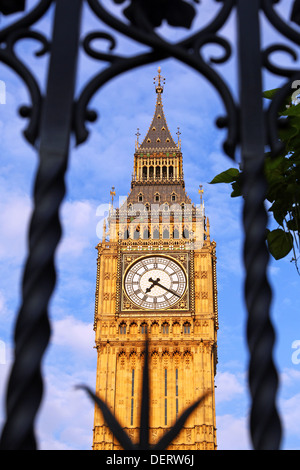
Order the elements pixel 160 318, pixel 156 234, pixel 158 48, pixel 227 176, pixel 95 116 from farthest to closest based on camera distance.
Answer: pixel 156 234 → pixel 160 318 → pixel 227 176 → pixel 158 48 → pixel 95 116

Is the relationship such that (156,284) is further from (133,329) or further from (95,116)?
(95,116)

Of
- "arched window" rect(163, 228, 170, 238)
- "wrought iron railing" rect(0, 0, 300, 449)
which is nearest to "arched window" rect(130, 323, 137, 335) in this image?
"arched window" rect(163, 228, 170, 238)

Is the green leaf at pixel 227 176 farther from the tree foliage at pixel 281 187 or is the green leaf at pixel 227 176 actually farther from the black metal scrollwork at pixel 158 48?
the black metal scrollwork at pixel 158 48

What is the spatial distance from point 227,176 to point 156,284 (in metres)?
32.2

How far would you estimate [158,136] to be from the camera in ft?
140

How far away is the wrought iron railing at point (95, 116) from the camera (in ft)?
5.23

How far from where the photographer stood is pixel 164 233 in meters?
36.5

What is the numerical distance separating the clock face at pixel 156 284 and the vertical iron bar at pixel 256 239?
32.7 meters

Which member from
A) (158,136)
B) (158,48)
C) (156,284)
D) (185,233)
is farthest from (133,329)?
(158,48)

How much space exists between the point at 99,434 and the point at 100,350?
4.64 meters

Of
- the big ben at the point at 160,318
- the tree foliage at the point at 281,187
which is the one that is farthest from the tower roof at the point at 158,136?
the tree foliage at the point at 281,187

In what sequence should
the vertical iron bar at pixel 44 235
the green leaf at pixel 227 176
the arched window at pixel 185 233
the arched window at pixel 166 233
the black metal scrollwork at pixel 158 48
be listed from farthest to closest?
1. the arched window at pixel 185 233
2. the arched window at pixel 166 233
3. the green leaf at pixel 227 176
4. the black metal scrollwork at pixel 158 48
5. the vertical iron bar at pixel 44 235

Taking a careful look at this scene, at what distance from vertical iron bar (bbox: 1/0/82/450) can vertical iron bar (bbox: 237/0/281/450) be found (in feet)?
1.64
